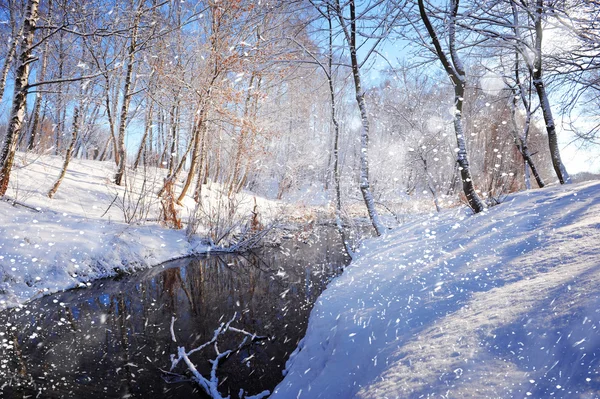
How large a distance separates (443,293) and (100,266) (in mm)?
6836

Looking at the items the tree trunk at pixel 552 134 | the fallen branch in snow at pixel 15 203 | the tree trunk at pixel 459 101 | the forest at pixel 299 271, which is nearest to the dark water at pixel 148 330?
the forest at pixel 299 271

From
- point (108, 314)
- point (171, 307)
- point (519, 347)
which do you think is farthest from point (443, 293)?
point (108, 314)

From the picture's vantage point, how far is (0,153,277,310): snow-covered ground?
17.8ft

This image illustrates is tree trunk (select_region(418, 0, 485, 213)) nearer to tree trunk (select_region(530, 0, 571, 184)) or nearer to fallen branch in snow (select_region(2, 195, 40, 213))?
tree trunk (select_region(530, 0, 571, 184))

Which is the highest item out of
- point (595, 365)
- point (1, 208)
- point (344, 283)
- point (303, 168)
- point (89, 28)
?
point (89, 28)

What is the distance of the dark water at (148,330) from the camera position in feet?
10.9

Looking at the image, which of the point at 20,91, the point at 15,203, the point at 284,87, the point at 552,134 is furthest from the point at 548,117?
the point at 284,87

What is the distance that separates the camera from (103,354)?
3.85 metres

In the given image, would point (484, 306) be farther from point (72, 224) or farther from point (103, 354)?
point (72, 224)

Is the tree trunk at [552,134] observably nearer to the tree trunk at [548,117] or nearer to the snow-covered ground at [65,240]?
the tree trunk at [548,117]

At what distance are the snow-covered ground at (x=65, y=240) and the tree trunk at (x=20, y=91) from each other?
75 cm

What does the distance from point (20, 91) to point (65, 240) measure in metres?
3.22

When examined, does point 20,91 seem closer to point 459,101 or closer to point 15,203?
point 15,203

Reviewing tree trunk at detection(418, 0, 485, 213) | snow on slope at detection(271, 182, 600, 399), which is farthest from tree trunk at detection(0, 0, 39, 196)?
tree trunk at detection(418, 0, 485, 213)
